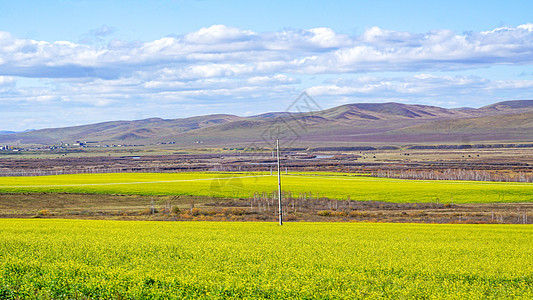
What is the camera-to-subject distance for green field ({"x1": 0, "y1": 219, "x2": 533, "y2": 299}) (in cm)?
1931

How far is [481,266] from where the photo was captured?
2397 centimetres

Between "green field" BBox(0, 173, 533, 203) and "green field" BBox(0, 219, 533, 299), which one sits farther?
"green field" BBox(0, 173, 533, 203)

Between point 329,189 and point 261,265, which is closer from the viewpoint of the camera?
point 261,265

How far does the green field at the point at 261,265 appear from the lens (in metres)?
19.3

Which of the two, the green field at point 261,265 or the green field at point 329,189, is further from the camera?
the green field at point 329,189

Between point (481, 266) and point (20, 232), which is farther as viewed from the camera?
point (20, 232)

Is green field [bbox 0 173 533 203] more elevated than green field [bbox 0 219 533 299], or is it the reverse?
green field [bbox 0 219 533 299]

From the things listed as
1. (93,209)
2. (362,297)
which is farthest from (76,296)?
(93,209)

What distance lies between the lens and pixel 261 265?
23.8 metres

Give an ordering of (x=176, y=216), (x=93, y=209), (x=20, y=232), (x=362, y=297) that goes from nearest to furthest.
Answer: (x=362, y=297), (x=20, y=232), (x=176, y=216), (x=93, y=209)

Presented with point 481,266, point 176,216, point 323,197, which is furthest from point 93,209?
point 481,266

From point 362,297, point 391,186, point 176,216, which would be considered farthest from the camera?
point 391,186

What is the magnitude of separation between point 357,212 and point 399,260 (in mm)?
40223

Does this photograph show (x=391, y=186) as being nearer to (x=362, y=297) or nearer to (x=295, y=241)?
(x=295, y=241)
